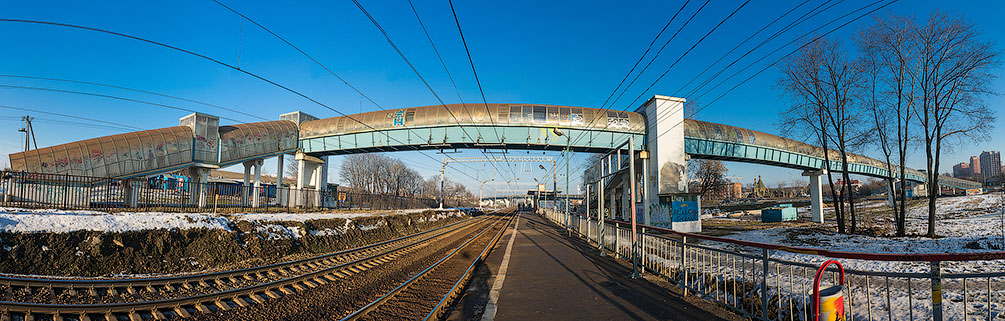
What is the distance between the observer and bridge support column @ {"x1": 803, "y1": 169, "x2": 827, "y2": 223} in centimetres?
3145

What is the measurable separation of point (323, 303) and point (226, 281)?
3.14 m

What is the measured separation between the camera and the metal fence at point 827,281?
164 inches

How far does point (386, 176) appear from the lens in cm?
7894

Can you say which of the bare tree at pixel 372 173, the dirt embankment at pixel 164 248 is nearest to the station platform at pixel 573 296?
the dirt embankment at pixel 164 248

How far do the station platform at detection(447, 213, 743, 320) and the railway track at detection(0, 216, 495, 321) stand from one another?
3.59 m

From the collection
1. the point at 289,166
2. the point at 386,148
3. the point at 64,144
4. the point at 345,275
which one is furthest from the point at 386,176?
the point at 345,275

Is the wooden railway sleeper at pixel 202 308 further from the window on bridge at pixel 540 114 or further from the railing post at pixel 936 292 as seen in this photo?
the window on bridge at pixel 540 114

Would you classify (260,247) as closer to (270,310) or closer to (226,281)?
(226,281)

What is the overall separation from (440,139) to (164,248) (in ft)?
57.3

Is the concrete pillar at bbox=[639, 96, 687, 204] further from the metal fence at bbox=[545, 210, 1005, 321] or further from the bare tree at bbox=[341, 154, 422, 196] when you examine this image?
the bare tree at bbox=[341, 154, 422, 196]

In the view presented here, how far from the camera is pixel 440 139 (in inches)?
1095

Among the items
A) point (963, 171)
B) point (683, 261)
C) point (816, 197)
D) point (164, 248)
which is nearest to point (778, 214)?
point (816, 197)

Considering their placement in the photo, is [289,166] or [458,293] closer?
[458,293]

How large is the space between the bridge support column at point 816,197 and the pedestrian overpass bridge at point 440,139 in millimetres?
428
